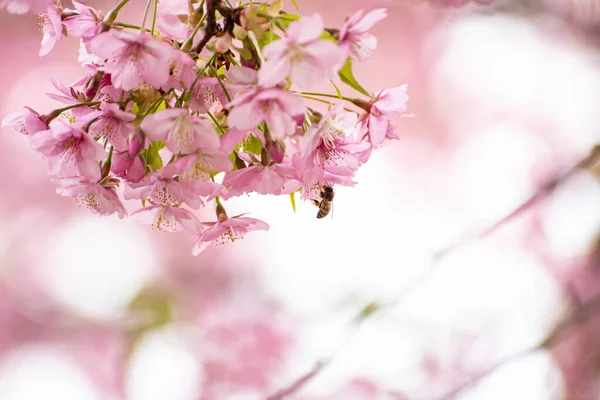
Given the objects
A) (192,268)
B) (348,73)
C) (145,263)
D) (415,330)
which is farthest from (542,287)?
(348,73)

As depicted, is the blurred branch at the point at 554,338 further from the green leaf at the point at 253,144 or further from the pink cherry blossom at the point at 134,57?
the pink cherry blossom at the point at 134,57

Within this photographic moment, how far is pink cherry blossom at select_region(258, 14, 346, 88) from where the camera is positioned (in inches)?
15.2

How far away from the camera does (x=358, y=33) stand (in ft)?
1.45

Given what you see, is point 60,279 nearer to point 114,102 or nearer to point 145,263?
point 145,263

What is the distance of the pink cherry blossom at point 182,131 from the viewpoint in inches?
16.5

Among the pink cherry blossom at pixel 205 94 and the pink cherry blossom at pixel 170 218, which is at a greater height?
the pink cherry blossom at pixel 205 94

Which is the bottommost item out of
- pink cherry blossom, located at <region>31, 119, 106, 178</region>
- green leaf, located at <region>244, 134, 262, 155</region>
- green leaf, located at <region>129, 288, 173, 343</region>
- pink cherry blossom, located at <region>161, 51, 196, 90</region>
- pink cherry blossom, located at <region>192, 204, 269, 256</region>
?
pink cherry blossom, located at <region>192, 204, 269, 256</region>

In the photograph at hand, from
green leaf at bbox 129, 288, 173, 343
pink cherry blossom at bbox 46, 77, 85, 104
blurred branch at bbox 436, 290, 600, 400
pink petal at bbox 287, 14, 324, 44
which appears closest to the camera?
pink petal at bbox 287, 14, 324, 44

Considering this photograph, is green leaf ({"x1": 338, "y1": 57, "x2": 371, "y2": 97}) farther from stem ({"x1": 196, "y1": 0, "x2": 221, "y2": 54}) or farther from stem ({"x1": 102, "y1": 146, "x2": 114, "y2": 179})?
stem ({"x1": 102, "y1": 146, "x2": 114, "y2": 179})

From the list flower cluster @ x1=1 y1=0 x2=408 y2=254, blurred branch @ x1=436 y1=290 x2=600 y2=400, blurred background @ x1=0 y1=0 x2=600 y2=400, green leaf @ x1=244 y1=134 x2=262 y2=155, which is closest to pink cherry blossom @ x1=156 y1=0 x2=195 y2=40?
flower cluster @ x1=1 y1=0 x2=408 y2=254

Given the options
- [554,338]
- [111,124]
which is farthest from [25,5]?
[554,338]

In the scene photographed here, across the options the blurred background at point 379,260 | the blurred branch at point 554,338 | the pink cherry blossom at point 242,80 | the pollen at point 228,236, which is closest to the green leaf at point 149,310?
the blurred background at point 379,260

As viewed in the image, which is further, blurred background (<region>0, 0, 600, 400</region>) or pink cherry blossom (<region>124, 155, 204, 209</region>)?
blurred background (<region>0, 0, 600, 400</region>)

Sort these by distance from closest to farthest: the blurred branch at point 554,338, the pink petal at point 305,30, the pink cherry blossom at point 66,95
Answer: the pink petal at point 305,30 → the pink cherry blossom at point 66,95 → the blurred branch at point 554,338
